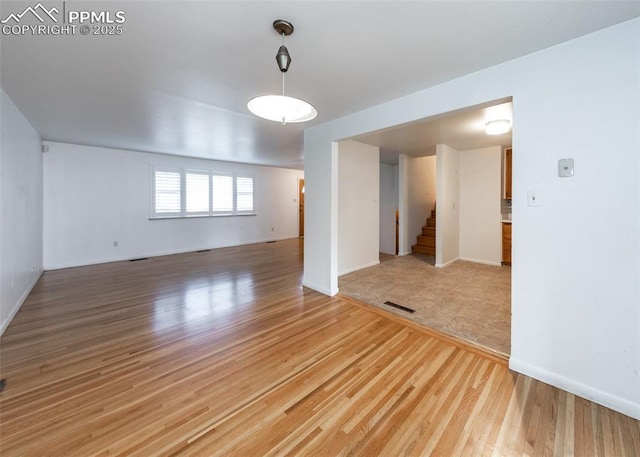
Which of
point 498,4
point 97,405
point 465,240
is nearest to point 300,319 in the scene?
point 97,405

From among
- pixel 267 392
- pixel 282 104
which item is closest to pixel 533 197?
pixel 282 104

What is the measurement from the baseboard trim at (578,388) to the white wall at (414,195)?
433 cm

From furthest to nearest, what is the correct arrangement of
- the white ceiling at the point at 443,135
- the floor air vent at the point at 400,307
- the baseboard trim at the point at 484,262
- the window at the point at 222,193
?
1. the window at the point at 222,193
2. the baseboard trim at the point at 484,262
3. the white ceiling at the point at 443,135
4. the floor air vent at the point at 400,307

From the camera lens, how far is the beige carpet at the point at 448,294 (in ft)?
8.57

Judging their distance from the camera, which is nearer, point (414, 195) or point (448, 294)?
point (448, 294)

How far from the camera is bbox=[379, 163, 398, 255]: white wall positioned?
6656 mm

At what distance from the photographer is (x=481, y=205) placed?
5.60m

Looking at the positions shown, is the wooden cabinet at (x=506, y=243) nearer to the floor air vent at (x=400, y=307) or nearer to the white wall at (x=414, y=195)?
the white wall at (x=414, y=195)

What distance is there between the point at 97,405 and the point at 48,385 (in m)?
0.55

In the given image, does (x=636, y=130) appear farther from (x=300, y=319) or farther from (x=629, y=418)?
(x=300, y=319)

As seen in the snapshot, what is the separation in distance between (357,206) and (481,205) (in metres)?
2.89

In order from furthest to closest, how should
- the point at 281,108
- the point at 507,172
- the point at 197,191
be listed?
the point at 197,191 → the point at 507,172 → the point at 281,108

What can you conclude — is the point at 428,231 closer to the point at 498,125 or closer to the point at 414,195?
the point at 414,195

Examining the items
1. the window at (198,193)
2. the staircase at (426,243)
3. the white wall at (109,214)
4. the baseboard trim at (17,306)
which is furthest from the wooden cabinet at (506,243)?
the baseboard trim at (17,306)
